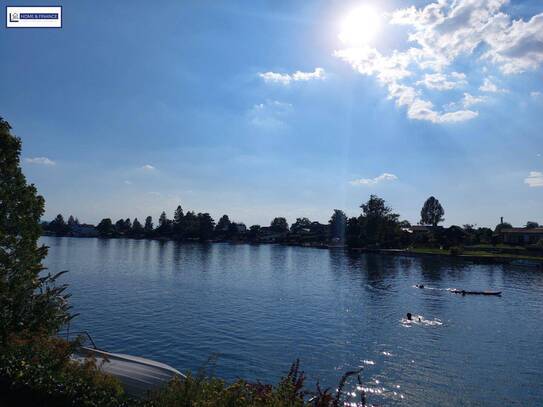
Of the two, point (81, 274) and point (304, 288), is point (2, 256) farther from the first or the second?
point (81, 274)

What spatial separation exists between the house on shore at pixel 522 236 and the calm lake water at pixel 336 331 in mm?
82221

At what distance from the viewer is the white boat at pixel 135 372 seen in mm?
12820

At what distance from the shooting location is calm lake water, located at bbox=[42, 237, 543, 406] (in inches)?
937

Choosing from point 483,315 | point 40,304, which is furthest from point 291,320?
point 40,304

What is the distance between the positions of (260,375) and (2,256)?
1502 centimetres

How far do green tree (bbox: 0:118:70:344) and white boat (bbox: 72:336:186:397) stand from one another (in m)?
2.21

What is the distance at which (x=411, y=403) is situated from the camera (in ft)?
67.6

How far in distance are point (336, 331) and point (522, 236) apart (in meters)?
128

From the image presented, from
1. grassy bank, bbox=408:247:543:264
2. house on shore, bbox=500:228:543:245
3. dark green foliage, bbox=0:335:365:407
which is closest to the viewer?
dark green foliage, bbox=0:335:365:407

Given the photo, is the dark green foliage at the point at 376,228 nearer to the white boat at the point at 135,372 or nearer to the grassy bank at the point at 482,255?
the grassy bank at the point at 482,255

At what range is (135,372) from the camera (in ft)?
45.2

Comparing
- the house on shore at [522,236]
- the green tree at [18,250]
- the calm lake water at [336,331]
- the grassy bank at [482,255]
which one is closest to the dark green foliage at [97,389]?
the green tree at [18,250]

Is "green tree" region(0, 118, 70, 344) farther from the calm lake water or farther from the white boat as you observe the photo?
the calm lake water

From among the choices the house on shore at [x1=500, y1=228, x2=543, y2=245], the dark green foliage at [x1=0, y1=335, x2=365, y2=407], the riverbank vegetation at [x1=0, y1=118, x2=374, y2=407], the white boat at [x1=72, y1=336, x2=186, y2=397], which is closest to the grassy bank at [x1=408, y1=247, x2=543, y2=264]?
the house on shore at [x1=500, y1=228, x2=543, y2=245]
